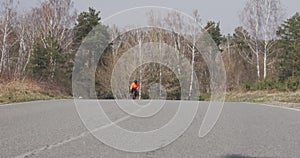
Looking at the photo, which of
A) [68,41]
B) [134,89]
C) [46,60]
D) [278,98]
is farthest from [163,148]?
[68,41]

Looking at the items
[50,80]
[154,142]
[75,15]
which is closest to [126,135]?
[154,142]

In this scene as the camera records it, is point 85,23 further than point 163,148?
Yes

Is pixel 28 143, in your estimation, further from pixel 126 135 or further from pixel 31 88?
pixel 31 88

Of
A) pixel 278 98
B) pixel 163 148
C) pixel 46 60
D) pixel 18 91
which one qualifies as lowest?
pixel 163 148

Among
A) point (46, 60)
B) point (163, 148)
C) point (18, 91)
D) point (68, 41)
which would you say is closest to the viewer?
point (163, 148)

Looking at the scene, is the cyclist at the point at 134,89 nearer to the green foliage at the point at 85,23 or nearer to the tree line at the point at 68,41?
the tree line at the point at 68,41

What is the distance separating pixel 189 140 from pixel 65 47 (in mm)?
37708

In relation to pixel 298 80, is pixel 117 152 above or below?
below

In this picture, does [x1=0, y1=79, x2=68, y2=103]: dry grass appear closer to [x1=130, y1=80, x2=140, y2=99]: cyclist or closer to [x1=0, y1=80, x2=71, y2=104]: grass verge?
[x1=0, y1=80, x2=71, y2=104]: grass verge

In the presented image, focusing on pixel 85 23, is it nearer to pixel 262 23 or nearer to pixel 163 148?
pixel 262 23

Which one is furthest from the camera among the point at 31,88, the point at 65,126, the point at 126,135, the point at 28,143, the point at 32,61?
the point at 32,61

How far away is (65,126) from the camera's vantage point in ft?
26.7

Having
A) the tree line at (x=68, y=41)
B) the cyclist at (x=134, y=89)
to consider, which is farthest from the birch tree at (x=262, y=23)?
the cyclist at (x=134, y=89)

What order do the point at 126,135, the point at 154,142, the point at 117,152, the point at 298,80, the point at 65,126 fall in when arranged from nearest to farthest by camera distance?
the point at 117,152 < the point at 154,142 < the point at 126,135 < the point at 65,126 < the point at 298,80
